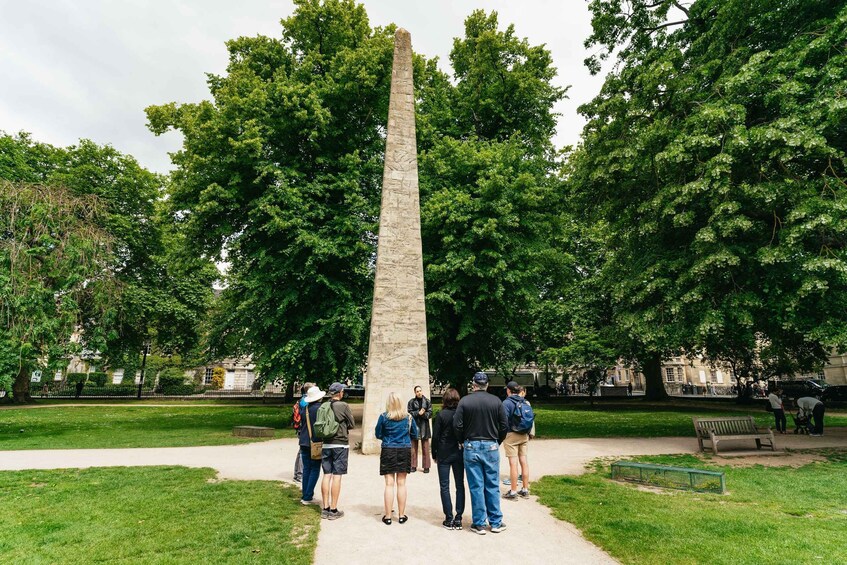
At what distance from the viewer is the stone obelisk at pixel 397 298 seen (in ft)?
39.1

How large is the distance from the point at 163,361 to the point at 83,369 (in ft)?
49.9

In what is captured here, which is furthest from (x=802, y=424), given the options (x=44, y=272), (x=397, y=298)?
(x=44, y=272)

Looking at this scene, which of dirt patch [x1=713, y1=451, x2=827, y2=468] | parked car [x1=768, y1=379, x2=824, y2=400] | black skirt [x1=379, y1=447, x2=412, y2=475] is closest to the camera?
black skirt [x1=379, y1=447, x2=412, y2=475]

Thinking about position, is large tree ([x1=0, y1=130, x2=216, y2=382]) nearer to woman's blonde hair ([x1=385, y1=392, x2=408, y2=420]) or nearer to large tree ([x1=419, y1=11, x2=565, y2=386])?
large tree ([x1=419, y1=11, x2=565, y2=386])

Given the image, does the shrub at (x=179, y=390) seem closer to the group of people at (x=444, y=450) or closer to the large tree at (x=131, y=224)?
the large tree at (x=131, y=224)

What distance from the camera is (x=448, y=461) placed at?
5895 mm

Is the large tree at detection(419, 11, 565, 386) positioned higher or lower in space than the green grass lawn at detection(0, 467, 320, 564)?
higher

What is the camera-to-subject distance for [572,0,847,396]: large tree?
1009 centimetres

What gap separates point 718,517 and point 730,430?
7.04 meters

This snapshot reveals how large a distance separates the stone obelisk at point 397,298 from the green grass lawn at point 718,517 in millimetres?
4733

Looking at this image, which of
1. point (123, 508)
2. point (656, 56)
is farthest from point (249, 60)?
point (123, 508)

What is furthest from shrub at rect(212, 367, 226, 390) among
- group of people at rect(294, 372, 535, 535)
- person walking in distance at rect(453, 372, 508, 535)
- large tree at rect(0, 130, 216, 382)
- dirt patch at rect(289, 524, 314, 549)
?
person walking in distance at rect(453, 372, 508, 535)

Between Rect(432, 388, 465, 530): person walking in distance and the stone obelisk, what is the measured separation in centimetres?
586

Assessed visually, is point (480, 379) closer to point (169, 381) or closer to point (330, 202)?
point (330, 202)
